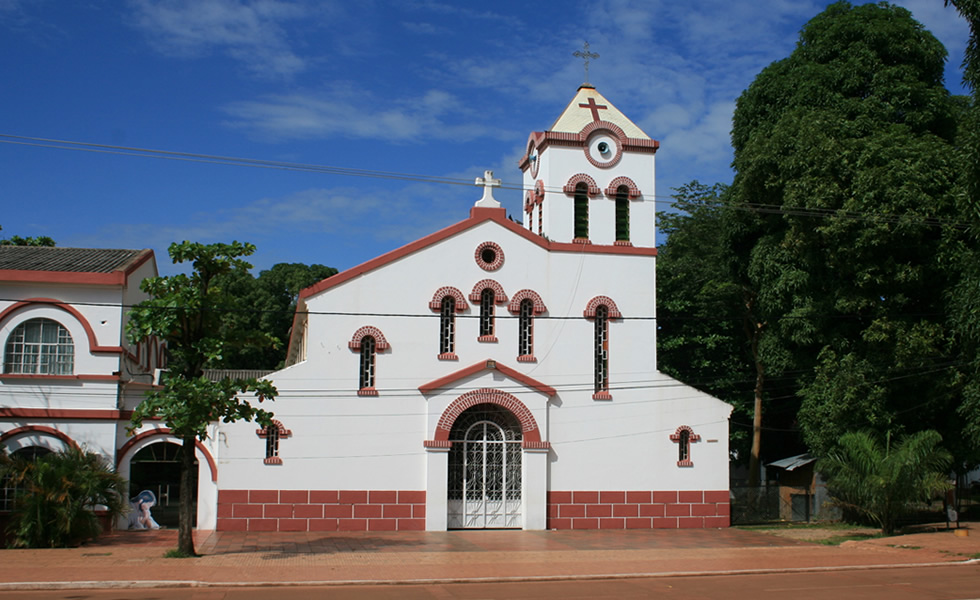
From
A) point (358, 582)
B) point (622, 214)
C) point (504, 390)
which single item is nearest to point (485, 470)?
point (504, 390)

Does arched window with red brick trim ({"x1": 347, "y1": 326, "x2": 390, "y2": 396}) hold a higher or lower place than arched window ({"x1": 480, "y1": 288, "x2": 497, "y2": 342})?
lower

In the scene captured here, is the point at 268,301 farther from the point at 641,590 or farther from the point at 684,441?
the point at 641,590

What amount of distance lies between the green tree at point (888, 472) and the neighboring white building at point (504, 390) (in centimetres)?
339

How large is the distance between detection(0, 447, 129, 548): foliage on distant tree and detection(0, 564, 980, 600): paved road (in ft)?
20.9

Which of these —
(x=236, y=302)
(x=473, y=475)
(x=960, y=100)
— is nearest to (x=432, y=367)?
(x=473, y=475)

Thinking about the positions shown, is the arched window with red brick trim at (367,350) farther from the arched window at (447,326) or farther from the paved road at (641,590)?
the paved road at (641,590)

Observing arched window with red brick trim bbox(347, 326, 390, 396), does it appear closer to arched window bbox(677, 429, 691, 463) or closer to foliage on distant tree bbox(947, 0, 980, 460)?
arched window bbox(677, 429, 691, 463)

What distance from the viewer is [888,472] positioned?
950 inches

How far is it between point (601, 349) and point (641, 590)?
11373 millimetres

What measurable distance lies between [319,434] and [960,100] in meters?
25.9

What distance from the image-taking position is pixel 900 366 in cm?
2619

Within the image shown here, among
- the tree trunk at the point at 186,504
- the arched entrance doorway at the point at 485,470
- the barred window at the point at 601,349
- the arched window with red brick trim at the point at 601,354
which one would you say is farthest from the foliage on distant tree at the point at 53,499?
the barred window at the point at 601,349

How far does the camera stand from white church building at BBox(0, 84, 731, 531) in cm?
2434

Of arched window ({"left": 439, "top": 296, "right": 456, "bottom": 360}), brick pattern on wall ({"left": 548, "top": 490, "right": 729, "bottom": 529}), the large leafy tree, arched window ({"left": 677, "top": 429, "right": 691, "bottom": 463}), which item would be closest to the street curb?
brick pattern on wall ({"left": 548, "top": 490, "right": 729, "bottom": 529})
